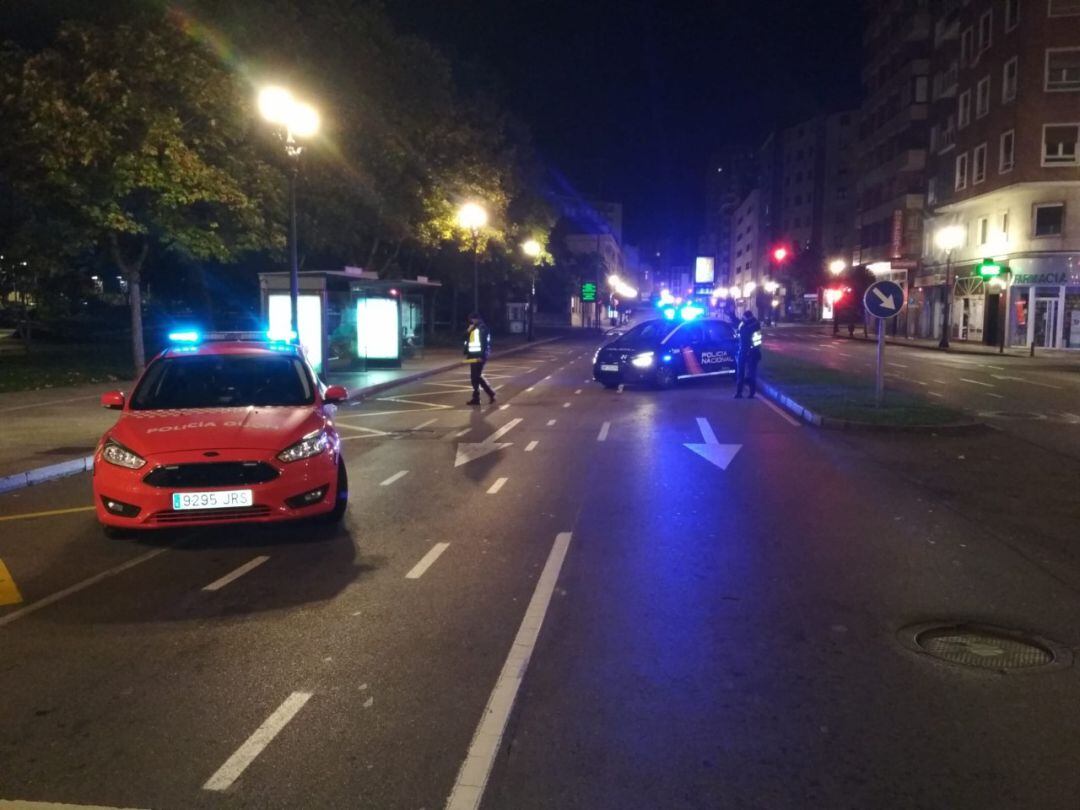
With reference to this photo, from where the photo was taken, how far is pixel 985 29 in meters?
45.0

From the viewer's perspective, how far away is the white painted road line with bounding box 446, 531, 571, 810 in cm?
366

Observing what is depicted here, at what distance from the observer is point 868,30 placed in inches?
2692

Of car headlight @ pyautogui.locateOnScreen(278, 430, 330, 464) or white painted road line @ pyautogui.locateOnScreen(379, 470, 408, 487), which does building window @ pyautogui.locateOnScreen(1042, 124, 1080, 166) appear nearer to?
white painted road line @ pyautogui.locateOnScreen(379, 470, 408, 487)

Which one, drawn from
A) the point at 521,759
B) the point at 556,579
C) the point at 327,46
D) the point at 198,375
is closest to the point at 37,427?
the point at 198,375

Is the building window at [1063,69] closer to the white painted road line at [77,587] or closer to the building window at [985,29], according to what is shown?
the building window at [985,29]

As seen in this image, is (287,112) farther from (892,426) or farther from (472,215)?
(472,215)

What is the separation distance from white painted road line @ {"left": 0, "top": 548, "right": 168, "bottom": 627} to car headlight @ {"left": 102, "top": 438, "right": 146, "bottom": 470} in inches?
29.9

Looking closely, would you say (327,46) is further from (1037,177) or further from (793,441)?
(1037,177)

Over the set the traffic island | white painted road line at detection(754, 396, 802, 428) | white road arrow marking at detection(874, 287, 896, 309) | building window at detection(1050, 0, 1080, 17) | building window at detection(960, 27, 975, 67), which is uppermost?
building window at detection(960, 27, 975, 67)

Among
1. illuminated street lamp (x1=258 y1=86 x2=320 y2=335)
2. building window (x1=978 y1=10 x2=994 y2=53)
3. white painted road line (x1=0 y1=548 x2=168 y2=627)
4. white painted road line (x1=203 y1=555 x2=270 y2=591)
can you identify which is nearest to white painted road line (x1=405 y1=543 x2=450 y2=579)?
white painted road line (x1=203 y1=555 x2=270 y2=591)

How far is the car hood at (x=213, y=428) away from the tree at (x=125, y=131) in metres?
12.6

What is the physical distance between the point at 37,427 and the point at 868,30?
6915 cm

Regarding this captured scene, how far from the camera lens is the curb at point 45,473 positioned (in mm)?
10297

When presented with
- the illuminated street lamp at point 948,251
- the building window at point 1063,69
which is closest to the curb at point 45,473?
the illuminated street lamp at point 948,251
